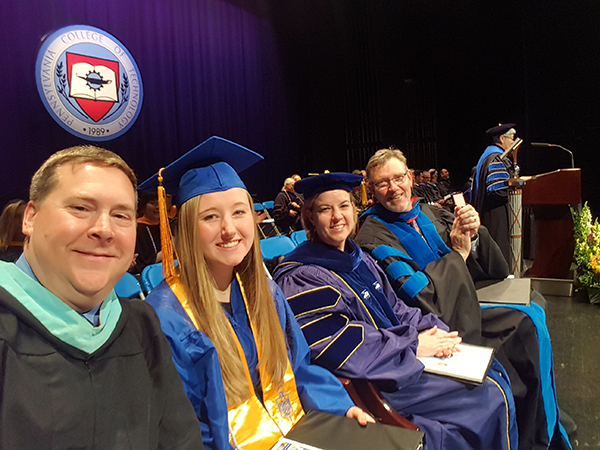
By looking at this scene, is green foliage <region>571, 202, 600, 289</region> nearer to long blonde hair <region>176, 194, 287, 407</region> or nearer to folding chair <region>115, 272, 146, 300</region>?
long blonde hair <region>176, 194, 287, 407</region>

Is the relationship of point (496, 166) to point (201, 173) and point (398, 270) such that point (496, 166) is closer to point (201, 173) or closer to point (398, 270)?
point (398, 270)

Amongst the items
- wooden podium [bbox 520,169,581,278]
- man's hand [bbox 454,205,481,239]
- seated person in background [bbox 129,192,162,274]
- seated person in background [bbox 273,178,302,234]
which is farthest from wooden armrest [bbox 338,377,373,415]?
seated person in background [bbox 273,178,302,234]

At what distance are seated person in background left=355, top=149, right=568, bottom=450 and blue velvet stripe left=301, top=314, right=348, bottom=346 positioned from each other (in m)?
0.76

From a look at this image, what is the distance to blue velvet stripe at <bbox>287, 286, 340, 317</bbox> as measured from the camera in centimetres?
176

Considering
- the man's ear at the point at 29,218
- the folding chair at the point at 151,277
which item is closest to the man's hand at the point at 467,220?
the folding chair at the point at 151,277

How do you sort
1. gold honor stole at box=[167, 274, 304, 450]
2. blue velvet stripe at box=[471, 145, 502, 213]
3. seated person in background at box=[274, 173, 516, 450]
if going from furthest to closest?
1. blue velvet stripe at box=[471, 145, 502, 213]
2. seated person in background at box=[274, 173, 516, 450]
3. gold honor stole at box=[167, 274, 304, 450]

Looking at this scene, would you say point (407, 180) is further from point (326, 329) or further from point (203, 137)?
point (203, 137)

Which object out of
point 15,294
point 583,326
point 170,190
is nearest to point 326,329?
point 170,190

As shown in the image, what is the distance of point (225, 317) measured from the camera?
141 centimetres

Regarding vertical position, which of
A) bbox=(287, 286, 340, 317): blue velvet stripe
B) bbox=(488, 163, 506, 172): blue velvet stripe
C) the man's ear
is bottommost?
bbox=(287, 286, 340, 317): blue velvet stripe

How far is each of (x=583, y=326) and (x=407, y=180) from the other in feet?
8.65

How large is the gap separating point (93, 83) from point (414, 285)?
16.8 ft

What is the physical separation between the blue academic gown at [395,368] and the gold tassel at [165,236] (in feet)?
1.99

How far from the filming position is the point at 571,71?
29.6 ft
